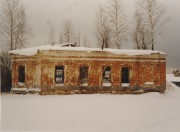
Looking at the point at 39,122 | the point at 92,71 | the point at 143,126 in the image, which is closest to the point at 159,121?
the point at 143,126

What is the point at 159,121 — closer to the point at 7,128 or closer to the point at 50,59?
the point at 7,128

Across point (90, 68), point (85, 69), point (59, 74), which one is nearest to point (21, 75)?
point (59, 74)

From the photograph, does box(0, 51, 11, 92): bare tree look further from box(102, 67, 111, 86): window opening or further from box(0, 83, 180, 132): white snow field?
box(0, 83, 180, 132): white snow field

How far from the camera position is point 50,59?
2364 cm

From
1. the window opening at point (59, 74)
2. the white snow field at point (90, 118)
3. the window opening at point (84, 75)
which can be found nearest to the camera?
the white snow field at point (90, 118)

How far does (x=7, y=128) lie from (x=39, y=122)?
1.46 meters

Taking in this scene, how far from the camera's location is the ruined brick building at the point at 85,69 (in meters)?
23.7

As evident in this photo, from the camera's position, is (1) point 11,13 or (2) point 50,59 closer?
(2) point 50,59

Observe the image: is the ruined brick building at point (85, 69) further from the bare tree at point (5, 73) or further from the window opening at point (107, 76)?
the bare tree at point (5, 73)

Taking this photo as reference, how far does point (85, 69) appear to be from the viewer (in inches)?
958

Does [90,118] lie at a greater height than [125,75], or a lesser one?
lesser

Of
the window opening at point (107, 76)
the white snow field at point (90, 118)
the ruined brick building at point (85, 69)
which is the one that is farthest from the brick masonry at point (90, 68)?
the white snow field at point (90, 118)

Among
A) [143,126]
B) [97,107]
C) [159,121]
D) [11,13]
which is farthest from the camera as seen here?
[11,13]

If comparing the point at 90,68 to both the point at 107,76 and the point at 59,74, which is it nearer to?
the point at 107,76
